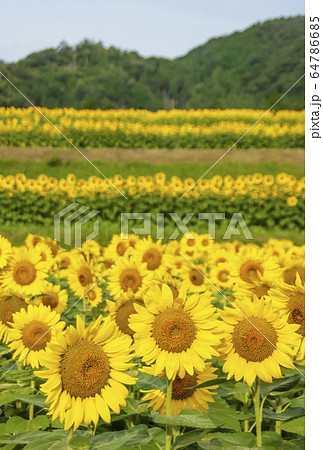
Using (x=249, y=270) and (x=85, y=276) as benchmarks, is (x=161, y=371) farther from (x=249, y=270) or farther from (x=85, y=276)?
(x=85, y=276)

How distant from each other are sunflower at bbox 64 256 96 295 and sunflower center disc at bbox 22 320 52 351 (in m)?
0.77

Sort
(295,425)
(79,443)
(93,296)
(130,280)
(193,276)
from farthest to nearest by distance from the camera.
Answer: (193,276)
(93,296)
(130,280)
(295,425)
(79,443)

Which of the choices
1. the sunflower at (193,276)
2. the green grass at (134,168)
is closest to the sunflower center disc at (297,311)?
the sunflower at (193,276)

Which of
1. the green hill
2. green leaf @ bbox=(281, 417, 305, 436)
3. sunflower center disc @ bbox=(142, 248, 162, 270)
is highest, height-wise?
the green hill

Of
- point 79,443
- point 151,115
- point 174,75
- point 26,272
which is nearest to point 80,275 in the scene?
point 26,272

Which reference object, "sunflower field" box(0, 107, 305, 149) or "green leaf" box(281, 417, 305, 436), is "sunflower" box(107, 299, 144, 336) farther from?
"sunflower field" box(0, 107, 305, 149)

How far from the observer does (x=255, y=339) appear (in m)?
1.08

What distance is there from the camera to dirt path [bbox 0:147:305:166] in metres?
3.32

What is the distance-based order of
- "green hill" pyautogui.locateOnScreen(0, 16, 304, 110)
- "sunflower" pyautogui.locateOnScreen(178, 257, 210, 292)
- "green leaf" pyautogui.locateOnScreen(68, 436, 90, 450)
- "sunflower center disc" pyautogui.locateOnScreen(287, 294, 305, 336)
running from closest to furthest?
"green leaf" pyautogui.locateOnScreen(68, 436, 90, 450) → "sunflower center disc" pyautogui.locateOnScreen(287, 294, 305, 336) → "sunflower" pyautogui.locateOnScreen(178, 257, 210, 292) → "green hill" pyautogui.locateOnScreen(0, 16, 304, 110)

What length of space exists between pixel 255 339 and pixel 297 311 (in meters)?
0.21

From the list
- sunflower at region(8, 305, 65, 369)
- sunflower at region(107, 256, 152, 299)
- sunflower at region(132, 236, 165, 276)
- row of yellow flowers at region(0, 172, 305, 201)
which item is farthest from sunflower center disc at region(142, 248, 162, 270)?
row of yellow flowers at region(0, 172, 305, 201)
